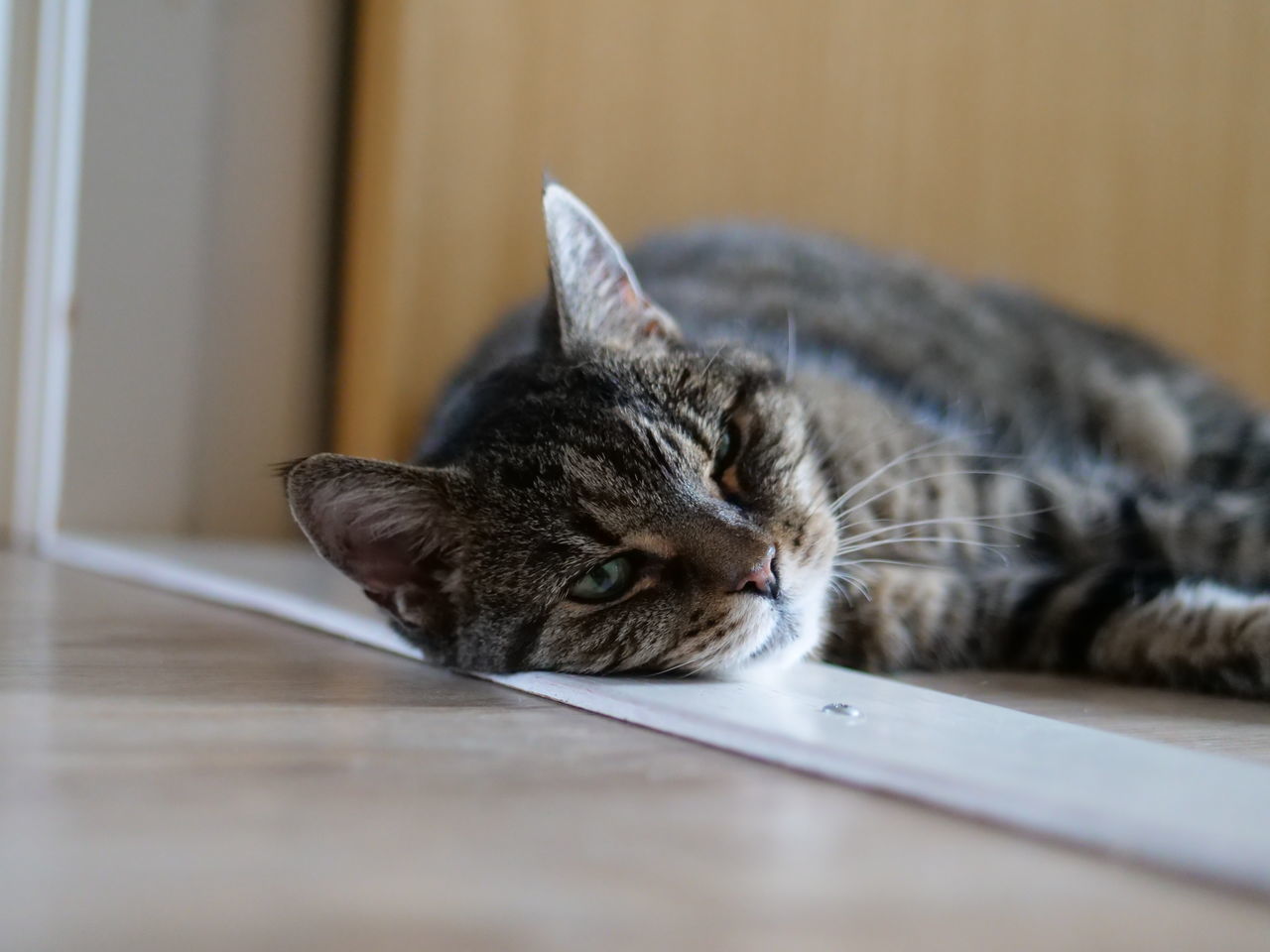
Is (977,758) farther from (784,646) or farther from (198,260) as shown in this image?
(198,260)

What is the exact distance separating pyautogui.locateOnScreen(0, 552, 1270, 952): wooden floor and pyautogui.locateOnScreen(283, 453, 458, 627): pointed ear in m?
0.22

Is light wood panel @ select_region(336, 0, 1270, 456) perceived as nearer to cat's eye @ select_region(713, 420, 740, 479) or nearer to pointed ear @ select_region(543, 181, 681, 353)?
pointed ear @ select_region(543, 181, 681, 353)

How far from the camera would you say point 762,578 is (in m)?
1.18

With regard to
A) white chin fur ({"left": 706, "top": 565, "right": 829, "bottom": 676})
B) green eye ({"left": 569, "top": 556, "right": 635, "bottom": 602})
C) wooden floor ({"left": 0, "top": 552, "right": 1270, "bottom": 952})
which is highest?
green eye ({"left": 569, "top": 556, "right": 635, "bottom": 602})

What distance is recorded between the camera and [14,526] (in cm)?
237

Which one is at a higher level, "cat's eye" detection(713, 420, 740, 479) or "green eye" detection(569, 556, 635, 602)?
"cat's eye" detection(713, 420, 740, 479)

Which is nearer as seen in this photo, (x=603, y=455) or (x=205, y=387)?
(x=603, y=455)

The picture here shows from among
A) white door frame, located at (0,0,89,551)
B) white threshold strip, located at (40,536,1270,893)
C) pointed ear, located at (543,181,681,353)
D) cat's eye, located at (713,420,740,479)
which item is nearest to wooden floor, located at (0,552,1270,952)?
white threshold strip, located at (40,536,1270,893)

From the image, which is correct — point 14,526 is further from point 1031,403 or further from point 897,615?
point 1031,403

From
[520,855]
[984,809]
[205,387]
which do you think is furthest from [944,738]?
[205,387]

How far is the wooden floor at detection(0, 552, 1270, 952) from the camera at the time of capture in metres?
0.58

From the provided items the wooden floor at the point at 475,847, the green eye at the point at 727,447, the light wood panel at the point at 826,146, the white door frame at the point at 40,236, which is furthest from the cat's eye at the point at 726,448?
the white door frame at the point at 40,236

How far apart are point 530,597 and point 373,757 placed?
1.22 feet

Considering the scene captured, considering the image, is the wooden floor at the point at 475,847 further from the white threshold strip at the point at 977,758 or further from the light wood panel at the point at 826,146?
the light wood panel at the point at 826,146
